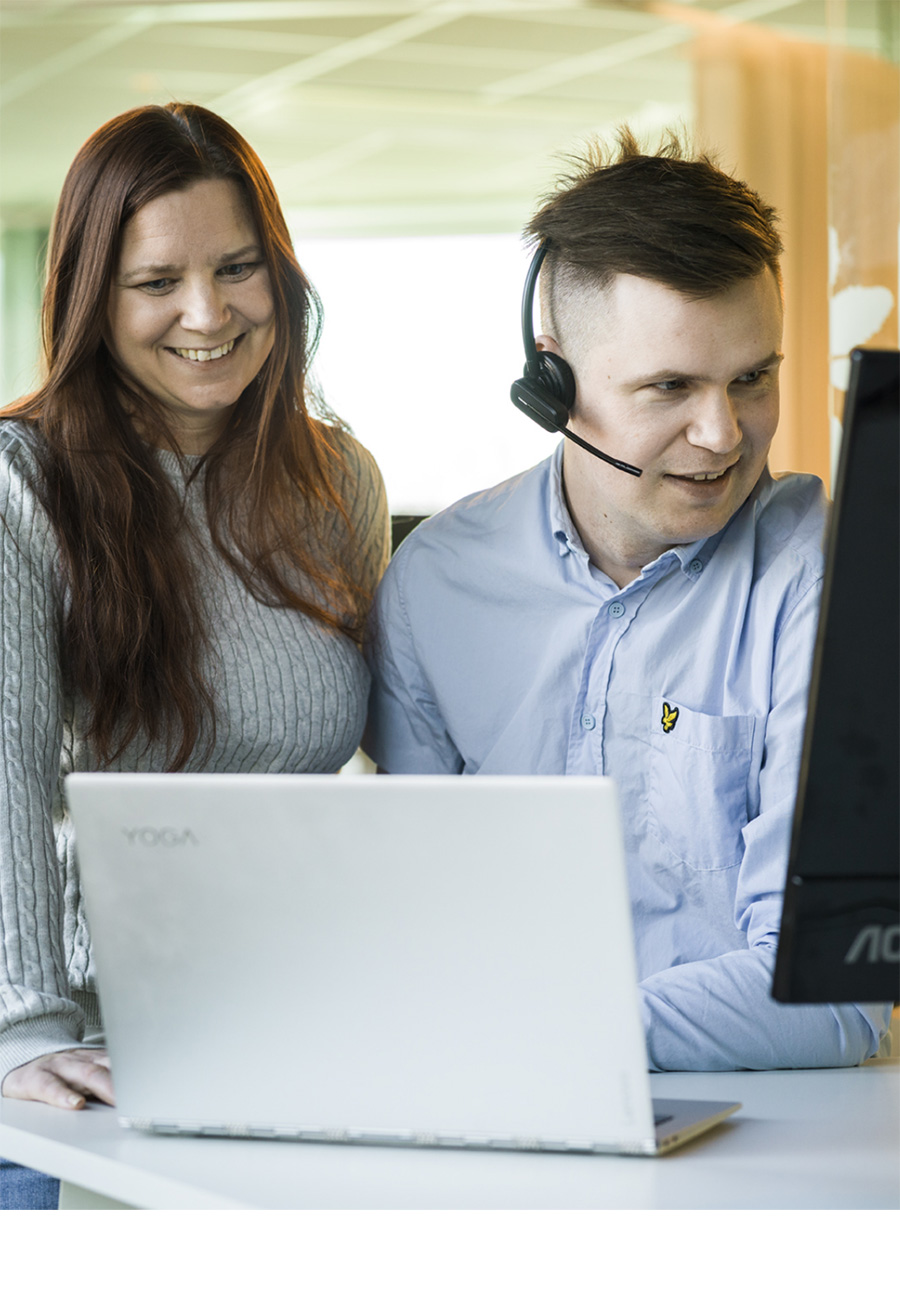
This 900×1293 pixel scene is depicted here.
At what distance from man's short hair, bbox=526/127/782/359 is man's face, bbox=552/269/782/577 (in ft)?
0.06

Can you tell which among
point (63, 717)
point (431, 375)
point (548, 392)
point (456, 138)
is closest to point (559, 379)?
point (548, 392)

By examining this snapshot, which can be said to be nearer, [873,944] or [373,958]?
[873,944]

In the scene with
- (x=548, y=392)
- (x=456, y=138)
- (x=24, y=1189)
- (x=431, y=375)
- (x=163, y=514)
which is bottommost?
(x=24, y=1189)

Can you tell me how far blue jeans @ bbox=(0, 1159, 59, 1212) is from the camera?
106 cm

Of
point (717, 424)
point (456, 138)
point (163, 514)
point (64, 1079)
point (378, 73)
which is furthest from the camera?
point (456, 138)

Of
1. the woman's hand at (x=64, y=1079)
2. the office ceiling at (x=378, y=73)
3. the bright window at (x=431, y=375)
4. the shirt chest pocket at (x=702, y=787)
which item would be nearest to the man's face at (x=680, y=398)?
the shirt chest pocket at (x=702, y=787)

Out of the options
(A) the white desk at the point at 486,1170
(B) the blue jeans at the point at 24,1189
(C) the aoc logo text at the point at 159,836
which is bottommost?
(B) the blue jeans at the point at 24,1189

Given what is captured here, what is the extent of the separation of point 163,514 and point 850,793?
0.92m

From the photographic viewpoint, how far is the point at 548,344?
1.35 meters

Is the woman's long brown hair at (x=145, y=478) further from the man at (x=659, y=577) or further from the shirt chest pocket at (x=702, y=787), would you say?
the shirt chest pocket at (x=702, y=787)

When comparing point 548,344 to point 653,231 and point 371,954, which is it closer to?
point 653,231

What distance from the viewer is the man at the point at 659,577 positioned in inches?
47.5

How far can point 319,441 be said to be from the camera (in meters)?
1.56
